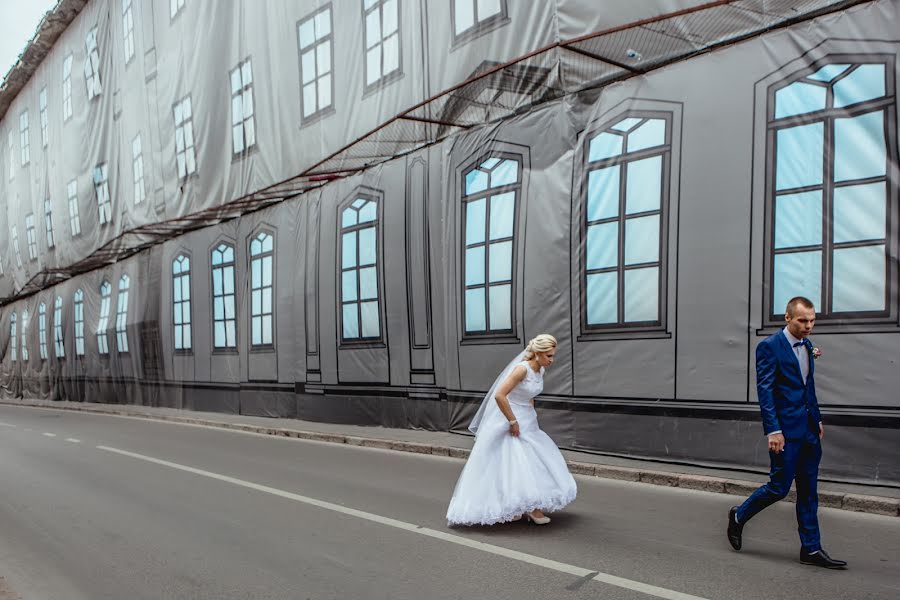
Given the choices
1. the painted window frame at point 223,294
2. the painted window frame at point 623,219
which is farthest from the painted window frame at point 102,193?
the painted window frame at point 623,219

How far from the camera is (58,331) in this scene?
30.5 meters

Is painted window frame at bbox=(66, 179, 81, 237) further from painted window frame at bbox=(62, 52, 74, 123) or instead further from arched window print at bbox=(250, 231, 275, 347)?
arched window print at bbox=(250, 231, 275, 347)

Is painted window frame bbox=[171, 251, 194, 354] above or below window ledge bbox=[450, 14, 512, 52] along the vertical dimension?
below

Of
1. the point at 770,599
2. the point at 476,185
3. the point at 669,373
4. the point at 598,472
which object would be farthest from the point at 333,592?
the point at 476,185

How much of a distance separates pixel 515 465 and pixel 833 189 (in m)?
4.38

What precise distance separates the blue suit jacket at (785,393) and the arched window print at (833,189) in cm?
281

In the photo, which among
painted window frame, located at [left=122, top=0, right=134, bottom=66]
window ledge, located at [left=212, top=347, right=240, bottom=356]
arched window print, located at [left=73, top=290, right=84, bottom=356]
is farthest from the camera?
arched window print, located at [left=73, top=290, right=84, bottom=356]

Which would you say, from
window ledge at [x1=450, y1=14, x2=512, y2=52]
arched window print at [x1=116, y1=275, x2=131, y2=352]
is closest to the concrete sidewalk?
window ledge at [x1=450, y1=14, x2=512, y2=52]

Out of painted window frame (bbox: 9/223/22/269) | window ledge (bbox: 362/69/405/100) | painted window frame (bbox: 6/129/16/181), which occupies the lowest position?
painted window frame (bbox: 9/223/22/269)

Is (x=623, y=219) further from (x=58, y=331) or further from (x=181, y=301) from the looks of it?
(x=58, y=331)

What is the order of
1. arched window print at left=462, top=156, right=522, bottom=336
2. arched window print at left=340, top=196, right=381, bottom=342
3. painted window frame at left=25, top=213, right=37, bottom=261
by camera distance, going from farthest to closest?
painted window frame at left=25, top=213, right=37, bottom=261, arched window print at left=340, top=196, right=381, bottom=342, arched window print at left=462, top=156, right=522, bottom=336

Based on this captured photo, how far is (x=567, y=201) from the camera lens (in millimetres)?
9938

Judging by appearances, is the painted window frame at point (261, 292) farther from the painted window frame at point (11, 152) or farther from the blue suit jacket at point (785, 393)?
the painted window frame at point (11, 152)

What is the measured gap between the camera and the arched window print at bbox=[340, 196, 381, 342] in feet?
45.6
